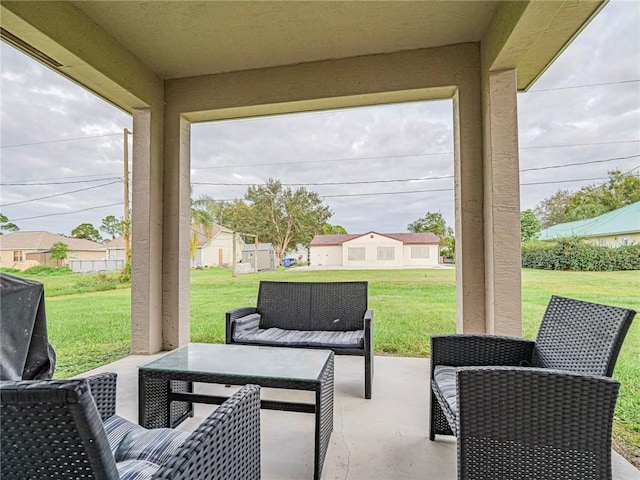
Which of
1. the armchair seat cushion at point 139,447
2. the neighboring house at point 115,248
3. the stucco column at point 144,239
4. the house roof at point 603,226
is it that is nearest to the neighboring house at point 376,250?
the house roof at point 603,226

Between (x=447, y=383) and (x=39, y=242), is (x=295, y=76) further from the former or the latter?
(x=447, y=383)

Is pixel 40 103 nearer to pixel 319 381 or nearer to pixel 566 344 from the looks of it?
pixel 319 381

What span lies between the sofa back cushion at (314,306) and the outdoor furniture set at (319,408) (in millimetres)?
508

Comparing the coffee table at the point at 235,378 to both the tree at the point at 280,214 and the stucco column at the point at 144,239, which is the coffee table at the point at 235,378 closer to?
the stucco column at the point at 144,239

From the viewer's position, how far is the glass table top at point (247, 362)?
6.33ft

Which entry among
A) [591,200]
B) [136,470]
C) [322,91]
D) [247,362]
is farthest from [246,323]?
[591,200]

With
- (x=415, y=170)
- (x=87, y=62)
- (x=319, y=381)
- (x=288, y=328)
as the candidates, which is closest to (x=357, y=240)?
(x=415, y=170)

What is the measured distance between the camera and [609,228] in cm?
286

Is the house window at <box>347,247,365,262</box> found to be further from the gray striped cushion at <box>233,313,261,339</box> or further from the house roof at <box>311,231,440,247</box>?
the gray striped cushion at <box>233,313,261,339</box>

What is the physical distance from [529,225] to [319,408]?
2867mm

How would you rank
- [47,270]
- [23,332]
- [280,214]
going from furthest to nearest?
[280,214] < [47,270] < [23,332]

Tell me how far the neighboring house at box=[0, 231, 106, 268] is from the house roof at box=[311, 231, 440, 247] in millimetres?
2661

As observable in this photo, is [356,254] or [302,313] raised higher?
[356,254]

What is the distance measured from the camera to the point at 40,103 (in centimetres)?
344
